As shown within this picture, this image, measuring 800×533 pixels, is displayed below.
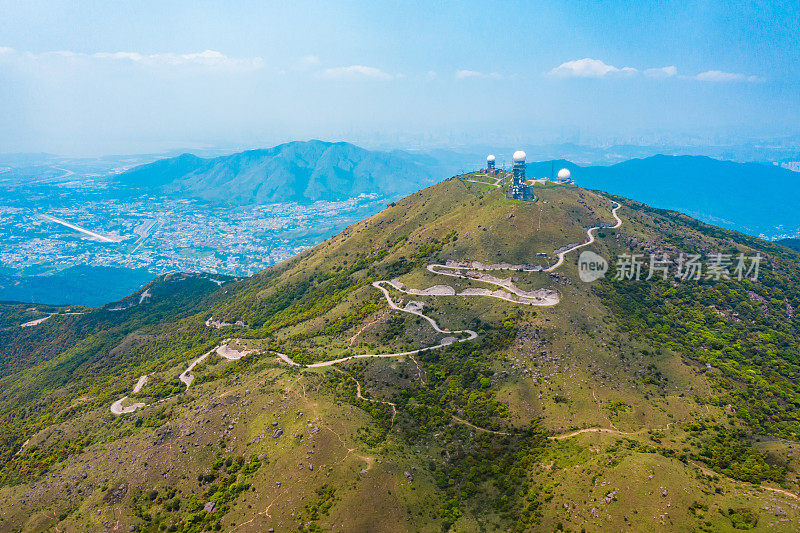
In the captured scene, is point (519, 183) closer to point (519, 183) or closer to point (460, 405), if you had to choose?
point (519, 183)

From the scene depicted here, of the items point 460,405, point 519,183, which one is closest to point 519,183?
point 519,183

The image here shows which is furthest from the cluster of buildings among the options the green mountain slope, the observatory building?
the green mountain slope

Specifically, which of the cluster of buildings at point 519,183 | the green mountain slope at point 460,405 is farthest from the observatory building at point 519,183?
the green mountain slope at point 460,405

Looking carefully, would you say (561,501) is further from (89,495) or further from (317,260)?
(317,260)

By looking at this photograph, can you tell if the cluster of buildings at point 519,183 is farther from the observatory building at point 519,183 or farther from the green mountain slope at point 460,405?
the green mountain slope at point 460,405

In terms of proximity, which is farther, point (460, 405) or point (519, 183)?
point (519, 183)

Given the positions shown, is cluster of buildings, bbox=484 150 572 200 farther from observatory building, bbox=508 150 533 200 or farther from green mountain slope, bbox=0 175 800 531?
green mountain slope, bbox=0 175 800 531
